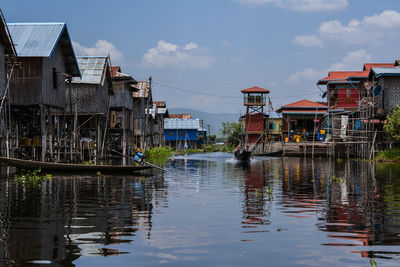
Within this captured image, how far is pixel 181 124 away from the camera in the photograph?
84.2 metres

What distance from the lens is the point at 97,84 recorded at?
3453 cm

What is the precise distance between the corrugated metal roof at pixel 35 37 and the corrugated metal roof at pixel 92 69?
7.51 m

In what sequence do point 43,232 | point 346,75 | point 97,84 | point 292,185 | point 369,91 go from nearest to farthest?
1. point 43,232
2. point 292,185
3. point 97,84
4. point 369,91
5. point 346,75

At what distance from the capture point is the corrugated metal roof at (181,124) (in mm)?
83625

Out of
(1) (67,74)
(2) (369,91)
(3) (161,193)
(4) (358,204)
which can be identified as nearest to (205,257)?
(4) (358,204)

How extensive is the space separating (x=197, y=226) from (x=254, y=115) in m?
51.2

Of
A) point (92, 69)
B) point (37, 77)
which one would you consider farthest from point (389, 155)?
point (37, 77)

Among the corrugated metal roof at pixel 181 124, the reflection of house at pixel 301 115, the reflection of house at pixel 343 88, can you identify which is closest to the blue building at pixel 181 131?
the corrugated metal roof at pixel 181 124

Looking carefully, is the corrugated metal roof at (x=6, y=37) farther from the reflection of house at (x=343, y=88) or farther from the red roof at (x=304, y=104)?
the red roof at (x=304, y=104)

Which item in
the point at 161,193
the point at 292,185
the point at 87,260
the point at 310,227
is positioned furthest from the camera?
the point at 292,185

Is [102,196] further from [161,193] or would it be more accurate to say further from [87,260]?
[87,260]

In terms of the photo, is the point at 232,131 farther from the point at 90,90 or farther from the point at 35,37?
the point at 35,37

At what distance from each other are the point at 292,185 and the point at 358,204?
6.28 m

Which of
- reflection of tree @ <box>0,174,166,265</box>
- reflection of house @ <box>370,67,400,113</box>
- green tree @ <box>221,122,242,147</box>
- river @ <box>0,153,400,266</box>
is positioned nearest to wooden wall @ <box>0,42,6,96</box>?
reflection of tree @ <box>0,174,166,265</box>
